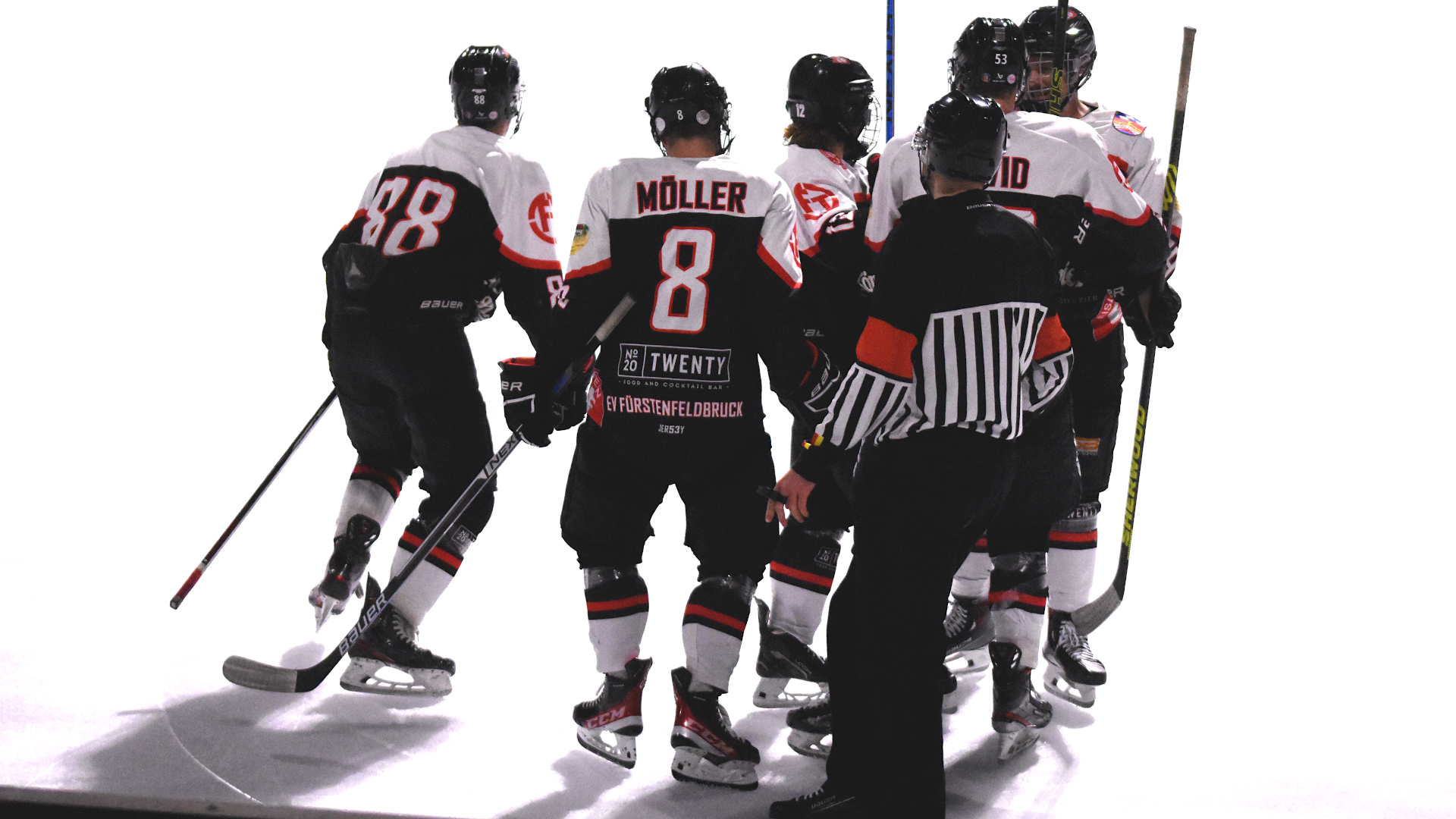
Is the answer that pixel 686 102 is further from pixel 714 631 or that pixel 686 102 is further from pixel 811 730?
pixel 811 730

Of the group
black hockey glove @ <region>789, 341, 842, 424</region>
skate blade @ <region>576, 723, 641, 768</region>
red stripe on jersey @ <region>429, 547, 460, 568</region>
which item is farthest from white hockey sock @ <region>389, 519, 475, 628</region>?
black hockey glove @ <region>789, 341, 842, 424</region>

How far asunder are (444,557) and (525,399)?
0.63m

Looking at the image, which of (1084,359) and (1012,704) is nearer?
(1012,704)

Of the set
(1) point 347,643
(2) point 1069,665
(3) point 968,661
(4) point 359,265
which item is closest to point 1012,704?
(2) point 1069,665

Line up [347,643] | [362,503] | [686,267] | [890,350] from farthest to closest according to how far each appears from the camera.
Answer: [362,503], [347,643], [686,267], [890,350]

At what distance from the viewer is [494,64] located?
307 cm

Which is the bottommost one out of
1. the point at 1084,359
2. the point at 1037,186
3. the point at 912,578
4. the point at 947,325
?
the point at 912,578

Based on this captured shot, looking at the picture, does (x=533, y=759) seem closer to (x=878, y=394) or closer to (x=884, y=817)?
(x=884, y=817)

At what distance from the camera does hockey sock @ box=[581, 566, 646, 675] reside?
2730mm

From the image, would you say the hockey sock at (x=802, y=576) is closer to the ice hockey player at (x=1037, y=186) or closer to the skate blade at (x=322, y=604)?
the ice hockey player at (x=1037, y=186)

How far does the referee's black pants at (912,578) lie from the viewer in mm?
2223

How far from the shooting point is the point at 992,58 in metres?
2.74

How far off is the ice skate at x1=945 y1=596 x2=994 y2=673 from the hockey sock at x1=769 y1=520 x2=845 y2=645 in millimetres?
439

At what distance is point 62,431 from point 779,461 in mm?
2878
